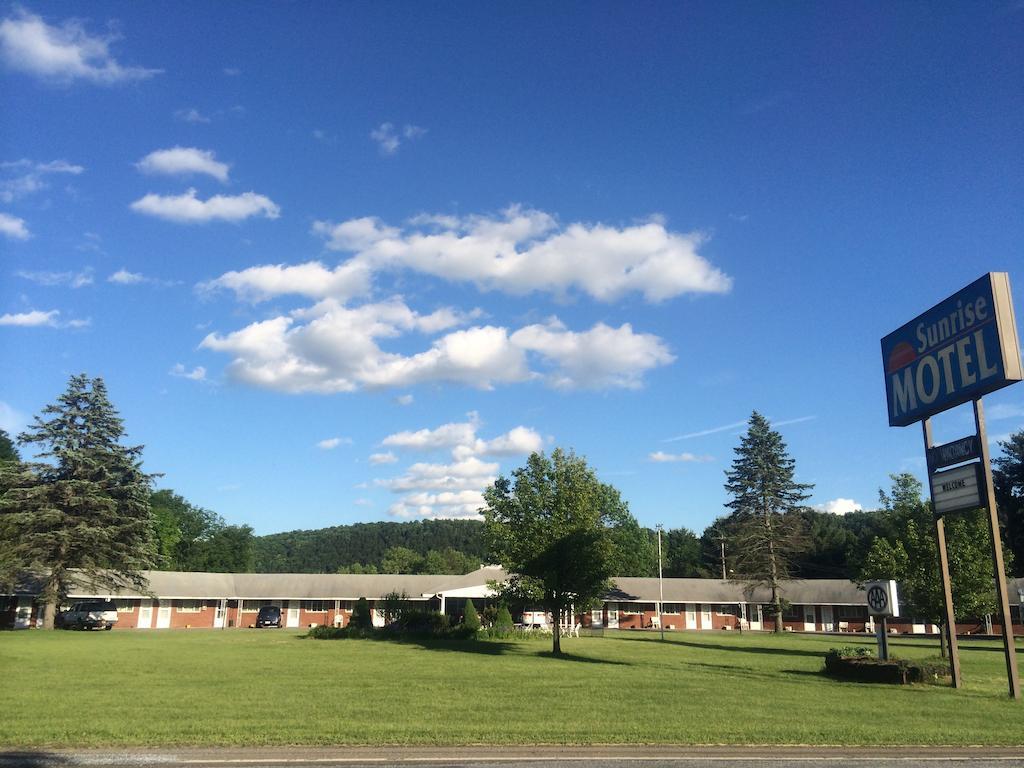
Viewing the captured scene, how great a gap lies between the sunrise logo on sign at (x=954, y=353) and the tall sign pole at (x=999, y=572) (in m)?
0.99

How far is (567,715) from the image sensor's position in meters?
15.0

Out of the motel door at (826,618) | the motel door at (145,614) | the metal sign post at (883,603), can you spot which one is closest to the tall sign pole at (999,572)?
the metal sign post at (883,603)

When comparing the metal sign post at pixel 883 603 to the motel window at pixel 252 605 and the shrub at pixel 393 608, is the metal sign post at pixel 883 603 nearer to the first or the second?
the shrub at pixel 393 608

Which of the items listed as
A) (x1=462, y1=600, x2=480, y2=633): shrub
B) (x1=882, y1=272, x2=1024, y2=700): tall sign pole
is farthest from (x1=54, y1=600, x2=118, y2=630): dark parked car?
(x1=882, y1=272, x2=1024, y2=700): tall sign pole

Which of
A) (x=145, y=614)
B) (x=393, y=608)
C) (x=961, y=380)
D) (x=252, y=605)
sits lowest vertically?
(x=145, y=614)

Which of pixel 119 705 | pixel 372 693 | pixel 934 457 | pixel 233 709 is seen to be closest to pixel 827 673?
pixel 934 457

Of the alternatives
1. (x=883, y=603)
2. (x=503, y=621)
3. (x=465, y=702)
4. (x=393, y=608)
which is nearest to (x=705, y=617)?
(x=503, y=621)

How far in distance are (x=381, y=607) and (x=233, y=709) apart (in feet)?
159

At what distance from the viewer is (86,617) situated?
53125 millimetres

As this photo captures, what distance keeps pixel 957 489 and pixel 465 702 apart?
50.8 feet

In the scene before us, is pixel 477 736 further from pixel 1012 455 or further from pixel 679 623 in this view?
pixel 1012 455

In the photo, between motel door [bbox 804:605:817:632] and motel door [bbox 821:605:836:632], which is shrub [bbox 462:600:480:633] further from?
motel door [bbox 821:605:836:632]

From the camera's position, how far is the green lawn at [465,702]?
1294 cm

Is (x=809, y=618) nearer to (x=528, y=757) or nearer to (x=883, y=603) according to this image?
(x=883, y=603)
